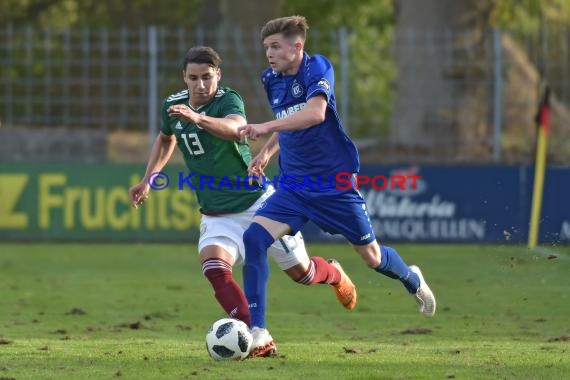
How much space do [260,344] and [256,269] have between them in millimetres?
495

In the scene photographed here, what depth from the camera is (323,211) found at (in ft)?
29.5

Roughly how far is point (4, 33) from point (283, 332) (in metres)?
10.9

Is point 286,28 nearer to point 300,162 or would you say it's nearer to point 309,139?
point 309,139

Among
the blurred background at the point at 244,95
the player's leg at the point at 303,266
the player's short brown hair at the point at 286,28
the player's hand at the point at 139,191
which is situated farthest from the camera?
the blurred background at the point at 244,95

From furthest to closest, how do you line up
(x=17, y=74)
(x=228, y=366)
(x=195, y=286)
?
(x=17, y=74)
(x=195, y=286)
(x=228, y=366)

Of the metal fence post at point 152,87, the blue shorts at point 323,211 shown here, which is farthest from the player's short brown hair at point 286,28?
the metal fence post at point 152,87

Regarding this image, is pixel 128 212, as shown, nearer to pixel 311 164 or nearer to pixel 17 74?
pixel 17 74

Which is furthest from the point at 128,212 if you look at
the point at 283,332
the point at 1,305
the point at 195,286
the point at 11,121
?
the point at 283,332

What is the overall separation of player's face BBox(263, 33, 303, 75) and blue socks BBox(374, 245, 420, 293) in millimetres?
1550

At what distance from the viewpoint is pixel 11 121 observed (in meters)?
20.4

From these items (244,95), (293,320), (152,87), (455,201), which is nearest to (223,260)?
(293,320)

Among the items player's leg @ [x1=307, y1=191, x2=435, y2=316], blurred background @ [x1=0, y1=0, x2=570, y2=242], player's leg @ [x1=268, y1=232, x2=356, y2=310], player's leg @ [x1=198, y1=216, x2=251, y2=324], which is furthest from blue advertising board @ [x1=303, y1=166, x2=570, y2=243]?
player's leg @ [x1=198, y1=216, x2=251, y2=324]

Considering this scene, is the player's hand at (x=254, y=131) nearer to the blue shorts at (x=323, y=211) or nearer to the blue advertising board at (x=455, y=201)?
the blue shorts at (x=323, y=211)

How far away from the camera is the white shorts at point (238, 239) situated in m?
9.11
